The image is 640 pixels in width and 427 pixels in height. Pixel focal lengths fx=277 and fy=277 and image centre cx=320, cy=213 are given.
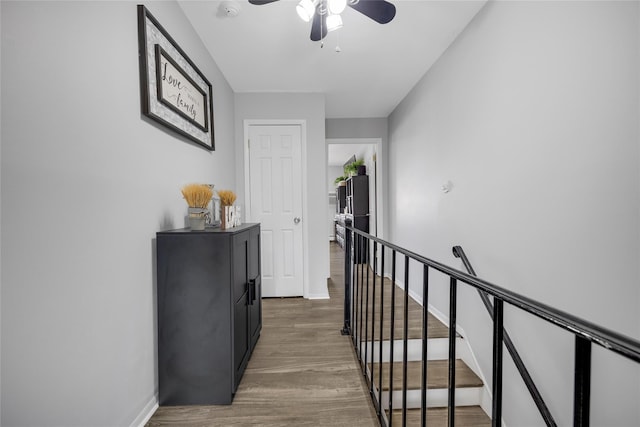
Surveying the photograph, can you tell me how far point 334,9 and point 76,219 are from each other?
1.55 m

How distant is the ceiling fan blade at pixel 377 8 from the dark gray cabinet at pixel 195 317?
1.50 meters

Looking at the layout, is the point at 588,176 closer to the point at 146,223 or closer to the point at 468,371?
the point at 468,371

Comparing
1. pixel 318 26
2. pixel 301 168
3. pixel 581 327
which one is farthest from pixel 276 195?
pixel 581 327

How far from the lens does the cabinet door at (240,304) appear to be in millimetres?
1569

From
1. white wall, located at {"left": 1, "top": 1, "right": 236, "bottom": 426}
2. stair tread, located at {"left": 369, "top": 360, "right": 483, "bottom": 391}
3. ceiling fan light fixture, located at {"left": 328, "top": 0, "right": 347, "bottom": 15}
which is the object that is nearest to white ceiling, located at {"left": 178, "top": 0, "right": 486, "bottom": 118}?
ceiling fan light fixture, located at {"left": 328, "top": 0, "right": 347, "bottom": 15}

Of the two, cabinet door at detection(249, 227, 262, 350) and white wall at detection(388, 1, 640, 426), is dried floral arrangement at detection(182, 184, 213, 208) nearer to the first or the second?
cabinet door at detection(249, 227, 262, 350)

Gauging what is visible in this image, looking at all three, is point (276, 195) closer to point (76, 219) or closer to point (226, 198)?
point (226, 198)

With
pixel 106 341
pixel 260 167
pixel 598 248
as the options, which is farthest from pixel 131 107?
pixel 598 248

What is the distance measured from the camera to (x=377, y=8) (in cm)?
159

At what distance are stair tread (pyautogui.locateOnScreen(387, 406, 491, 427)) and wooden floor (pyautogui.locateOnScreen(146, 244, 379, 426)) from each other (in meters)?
0.62

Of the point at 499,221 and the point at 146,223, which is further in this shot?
the point at 499,221

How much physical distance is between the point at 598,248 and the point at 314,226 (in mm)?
2437

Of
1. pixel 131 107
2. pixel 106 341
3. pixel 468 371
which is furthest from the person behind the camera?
pixel 468 371

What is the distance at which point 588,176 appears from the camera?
1207mm
